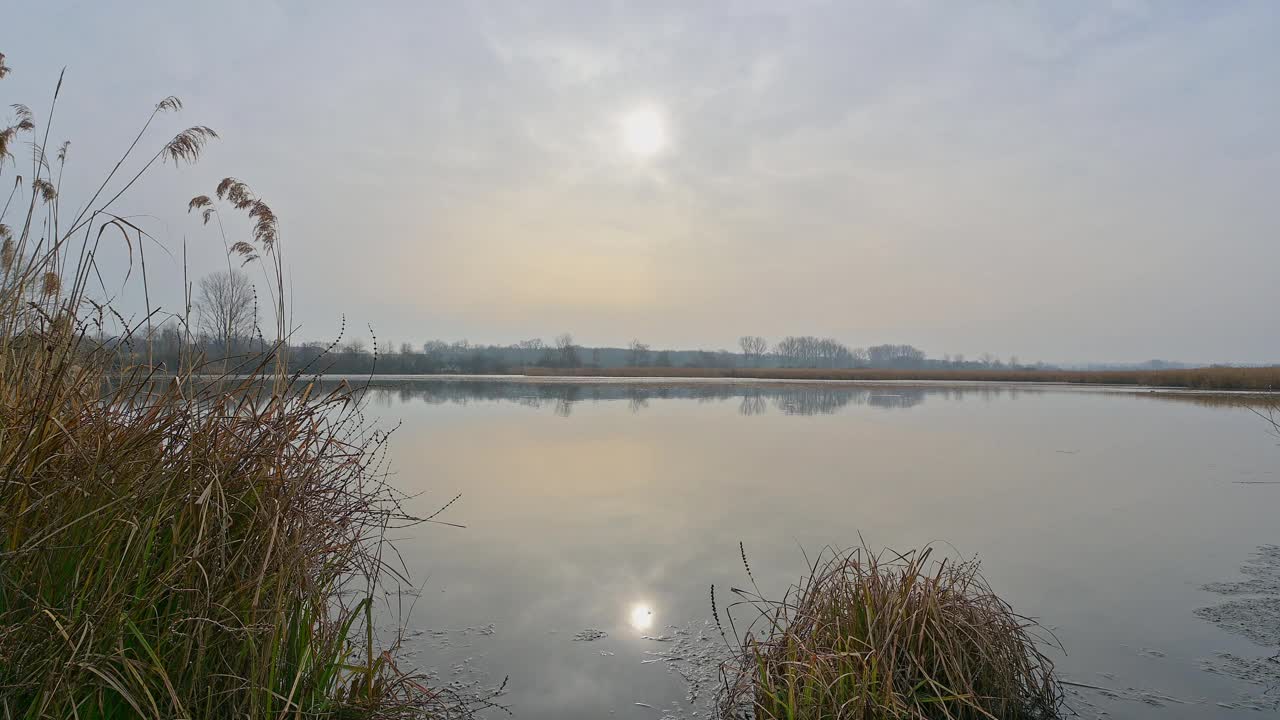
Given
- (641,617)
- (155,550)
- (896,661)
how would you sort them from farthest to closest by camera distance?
(641,617) < (896,661) < (155,550)

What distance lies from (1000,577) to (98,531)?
15.4 ft

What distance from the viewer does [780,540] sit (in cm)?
512

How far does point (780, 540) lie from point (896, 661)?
8.26ft

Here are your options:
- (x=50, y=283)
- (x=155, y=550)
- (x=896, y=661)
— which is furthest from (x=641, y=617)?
(x=50, y=283)

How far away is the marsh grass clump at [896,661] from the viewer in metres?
2.39

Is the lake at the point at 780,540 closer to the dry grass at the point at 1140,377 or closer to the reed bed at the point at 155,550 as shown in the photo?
the reed bed at the point at 155,550

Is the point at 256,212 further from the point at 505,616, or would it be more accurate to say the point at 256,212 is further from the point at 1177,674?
the point at 1177,674

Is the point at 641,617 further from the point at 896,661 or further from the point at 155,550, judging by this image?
the point at 155,550

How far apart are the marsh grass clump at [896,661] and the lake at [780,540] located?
0.31 metres

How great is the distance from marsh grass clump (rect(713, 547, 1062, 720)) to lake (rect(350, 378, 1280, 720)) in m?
0.31

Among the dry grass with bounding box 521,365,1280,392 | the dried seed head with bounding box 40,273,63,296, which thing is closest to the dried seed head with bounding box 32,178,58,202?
Result: the dried seed head with bounding box 40,273,63,296

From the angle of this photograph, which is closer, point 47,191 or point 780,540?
point 47,191

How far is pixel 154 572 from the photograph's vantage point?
5.86ft

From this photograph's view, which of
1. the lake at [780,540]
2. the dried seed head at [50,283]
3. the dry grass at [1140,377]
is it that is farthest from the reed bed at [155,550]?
the dry grass at [1140,377]
